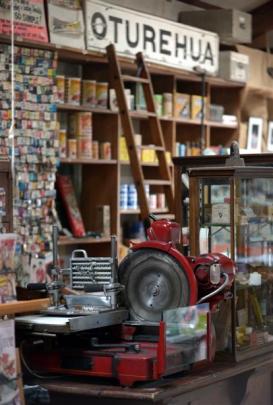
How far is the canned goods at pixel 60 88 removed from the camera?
6.64 meters

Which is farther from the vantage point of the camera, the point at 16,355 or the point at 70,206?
the point at 70,206

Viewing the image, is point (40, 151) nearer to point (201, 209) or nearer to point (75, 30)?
point (75, 30)

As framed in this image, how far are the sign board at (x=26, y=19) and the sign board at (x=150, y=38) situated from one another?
1.74 feet

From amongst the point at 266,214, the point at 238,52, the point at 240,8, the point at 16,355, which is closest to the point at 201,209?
the point at 266,214

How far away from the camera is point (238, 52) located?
8586 mm

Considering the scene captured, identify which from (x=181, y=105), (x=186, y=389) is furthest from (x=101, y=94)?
(x=186, y=389)

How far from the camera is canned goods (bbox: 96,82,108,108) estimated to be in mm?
7070

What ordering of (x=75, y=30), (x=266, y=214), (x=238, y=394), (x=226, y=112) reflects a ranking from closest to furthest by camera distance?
(x=238, y=394), (x=266, y=214), (x=75, y=30), (x=226, y=112)

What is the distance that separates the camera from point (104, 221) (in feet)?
23.4

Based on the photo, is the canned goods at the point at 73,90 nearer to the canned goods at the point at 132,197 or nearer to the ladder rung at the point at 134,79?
the ladder rung at the point at 134,79

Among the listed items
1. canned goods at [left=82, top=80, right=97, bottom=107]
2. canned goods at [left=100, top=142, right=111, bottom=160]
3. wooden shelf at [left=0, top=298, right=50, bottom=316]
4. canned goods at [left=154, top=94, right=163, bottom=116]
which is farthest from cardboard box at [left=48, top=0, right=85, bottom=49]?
wooden shelf at [left=0, top=298, right=50, bottom=316]

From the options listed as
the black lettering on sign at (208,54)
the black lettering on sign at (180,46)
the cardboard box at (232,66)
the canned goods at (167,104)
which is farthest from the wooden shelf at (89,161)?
the cardboard box at (232,66)

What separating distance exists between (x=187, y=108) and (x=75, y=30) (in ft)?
5.98

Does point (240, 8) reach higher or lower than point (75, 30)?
higher
